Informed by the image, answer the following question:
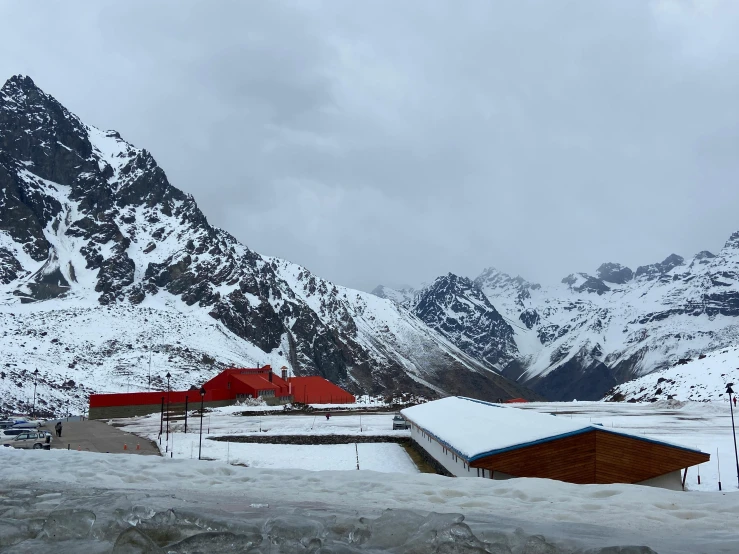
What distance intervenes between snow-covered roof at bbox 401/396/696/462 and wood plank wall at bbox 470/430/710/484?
0.30m

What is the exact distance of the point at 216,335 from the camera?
533 feet

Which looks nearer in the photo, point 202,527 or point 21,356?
point 202,527

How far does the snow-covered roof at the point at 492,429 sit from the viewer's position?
23.2 m

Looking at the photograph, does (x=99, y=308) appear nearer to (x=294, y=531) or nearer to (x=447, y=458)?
(x=447, y=458)

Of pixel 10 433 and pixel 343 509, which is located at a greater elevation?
pixel 343 509

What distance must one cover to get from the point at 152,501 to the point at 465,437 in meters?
18.5

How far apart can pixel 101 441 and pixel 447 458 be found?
31728 millimetres

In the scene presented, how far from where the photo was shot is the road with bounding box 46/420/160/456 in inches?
1617

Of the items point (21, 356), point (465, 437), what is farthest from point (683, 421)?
point (21, 356)

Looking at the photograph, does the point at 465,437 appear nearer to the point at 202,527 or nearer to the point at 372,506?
the point at 372,506

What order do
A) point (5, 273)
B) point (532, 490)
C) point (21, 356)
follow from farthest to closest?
point (5, 273), point (21, 356), point (532, 490)

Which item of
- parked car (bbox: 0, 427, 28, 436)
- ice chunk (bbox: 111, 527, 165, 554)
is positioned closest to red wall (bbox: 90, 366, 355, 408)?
parked car (bbox: 0, 427, 28, 436)

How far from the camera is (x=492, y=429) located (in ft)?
88.7

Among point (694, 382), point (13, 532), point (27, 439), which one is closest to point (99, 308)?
point (27, 439)
